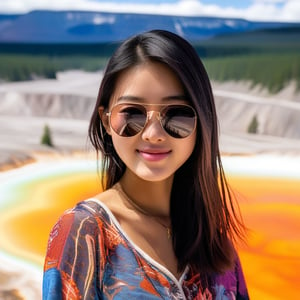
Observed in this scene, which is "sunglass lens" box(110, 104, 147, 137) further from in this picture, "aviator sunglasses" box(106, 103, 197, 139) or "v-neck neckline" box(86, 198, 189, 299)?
"v-neck neckline" box(86, 198, 189, 299)

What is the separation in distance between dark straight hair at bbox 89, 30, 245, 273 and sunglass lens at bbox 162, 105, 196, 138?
0.05 ft

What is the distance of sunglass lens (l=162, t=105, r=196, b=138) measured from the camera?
0.89 m

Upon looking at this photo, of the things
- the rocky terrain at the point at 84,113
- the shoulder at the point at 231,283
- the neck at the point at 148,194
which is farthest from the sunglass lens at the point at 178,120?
the rocky terrain at the point at 84,113

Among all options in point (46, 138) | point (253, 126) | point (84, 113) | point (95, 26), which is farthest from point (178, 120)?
point (95, 26)

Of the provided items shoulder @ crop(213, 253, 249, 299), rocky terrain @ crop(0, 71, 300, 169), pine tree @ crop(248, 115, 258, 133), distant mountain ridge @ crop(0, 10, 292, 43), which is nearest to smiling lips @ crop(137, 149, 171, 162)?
shoulder @ crop(213, 253, 249, 299)

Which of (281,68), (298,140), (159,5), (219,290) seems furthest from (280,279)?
(159,5)

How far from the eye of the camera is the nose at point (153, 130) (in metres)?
0.89

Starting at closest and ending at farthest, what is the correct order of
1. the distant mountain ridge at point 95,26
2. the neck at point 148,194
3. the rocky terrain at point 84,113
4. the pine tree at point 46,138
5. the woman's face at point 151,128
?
the woman's face at point 151,128, the neck at point 148,194, the pine tree at point 46,138, the rocky terrain at point 84,113, the distant mountain ridge at point 95,26

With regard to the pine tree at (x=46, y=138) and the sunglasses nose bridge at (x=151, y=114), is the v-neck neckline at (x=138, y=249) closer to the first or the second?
the sunglasses nose bridge at (x=151, y=114)

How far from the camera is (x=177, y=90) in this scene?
2.95 ft

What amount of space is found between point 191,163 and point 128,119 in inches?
8.0

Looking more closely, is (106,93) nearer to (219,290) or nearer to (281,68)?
(219,290)

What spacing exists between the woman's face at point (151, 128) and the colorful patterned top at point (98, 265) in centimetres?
11

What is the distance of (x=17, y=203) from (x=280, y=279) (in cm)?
253
